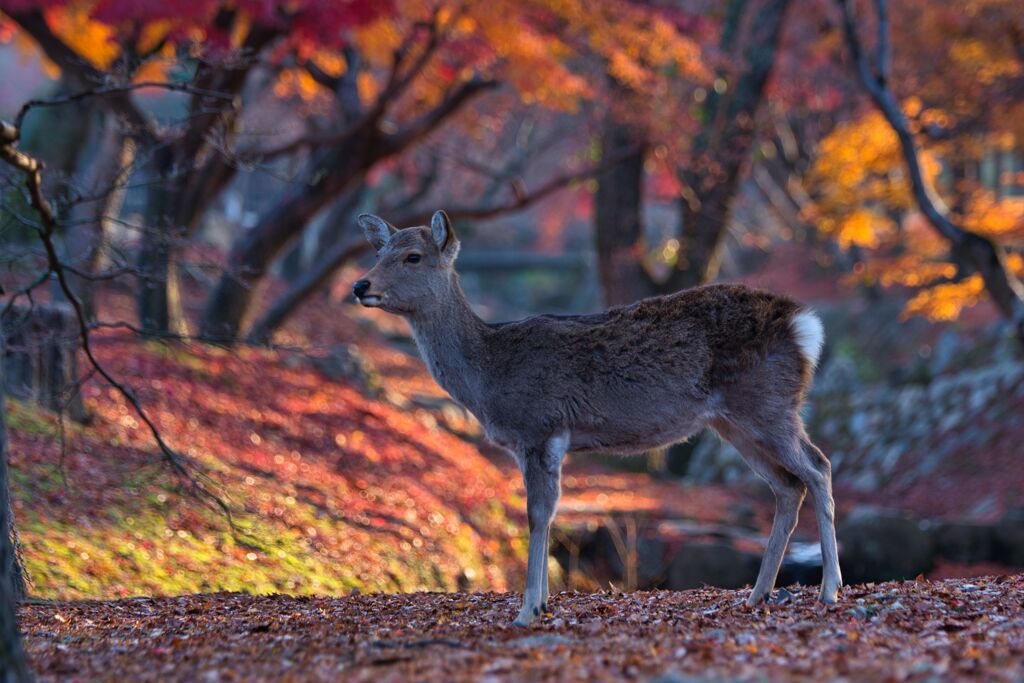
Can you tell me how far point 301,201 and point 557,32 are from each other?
466 cm

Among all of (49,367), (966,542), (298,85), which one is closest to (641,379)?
(49,367)

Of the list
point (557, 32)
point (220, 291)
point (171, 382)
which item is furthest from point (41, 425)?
point (557, 32)

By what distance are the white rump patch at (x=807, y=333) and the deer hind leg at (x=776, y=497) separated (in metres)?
0.67

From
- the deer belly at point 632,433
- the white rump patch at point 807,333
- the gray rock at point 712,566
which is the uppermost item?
the white rump patch at point 807,333

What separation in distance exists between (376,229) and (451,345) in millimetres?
1057

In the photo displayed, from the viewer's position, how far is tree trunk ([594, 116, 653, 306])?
19.5 meters

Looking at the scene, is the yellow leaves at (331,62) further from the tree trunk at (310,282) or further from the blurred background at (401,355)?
the tree trunk at (310,282)

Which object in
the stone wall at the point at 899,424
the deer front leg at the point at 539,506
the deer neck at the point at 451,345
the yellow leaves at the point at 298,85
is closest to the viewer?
the deer front leg at the point at 539,506

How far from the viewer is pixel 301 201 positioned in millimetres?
17594

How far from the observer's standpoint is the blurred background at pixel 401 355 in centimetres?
1070

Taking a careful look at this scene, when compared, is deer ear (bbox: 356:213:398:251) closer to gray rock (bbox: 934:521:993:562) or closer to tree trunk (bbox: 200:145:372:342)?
tree trunk (bbox: 200:145:372:342)

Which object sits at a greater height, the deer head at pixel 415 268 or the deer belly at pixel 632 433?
the deer head at pixel 415 268

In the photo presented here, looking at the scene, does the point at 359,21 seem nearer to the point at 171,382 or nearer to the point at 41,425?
the point at 171,382

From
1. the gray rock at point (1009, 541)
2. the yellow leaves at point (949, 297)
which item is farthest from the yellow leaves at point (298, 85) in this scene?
the gray rock at point (1009, 541)
